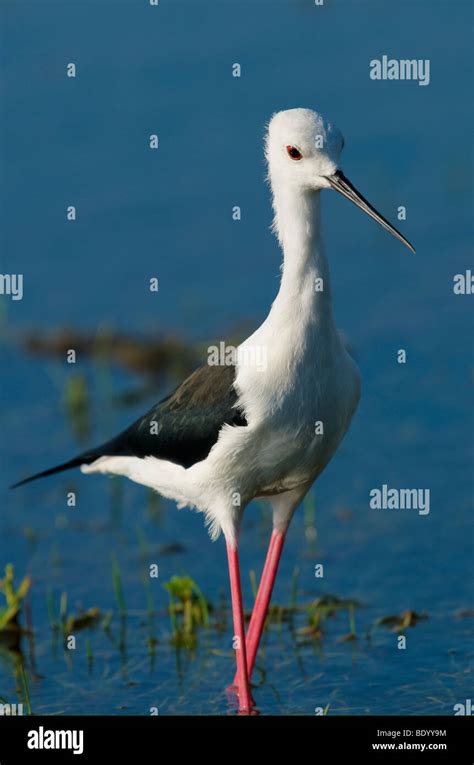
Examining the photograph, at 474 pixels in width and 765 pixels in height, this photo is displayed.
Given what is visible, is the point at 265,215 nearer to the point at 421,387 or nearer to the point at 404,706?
the point at 421,387

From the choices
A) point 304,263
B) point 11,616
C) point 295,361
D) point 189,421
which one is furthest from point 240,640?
point 304,263

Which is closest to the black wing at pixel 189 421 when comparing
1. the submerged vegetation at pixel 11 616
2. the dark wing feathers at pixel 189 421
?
the dark wing feathers at pixel 189 421

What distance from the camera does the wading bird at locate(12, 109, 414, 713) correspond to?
7051 mm

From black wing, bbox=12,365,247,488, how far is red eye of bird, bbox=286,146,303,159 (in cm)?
97

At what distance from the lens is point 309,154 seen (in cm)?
703

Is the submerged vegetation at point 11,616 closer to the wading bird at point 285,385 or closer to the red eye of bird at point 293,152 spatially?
the wading bird at point 285,385

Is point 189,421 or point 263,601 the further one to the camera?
point 263,601

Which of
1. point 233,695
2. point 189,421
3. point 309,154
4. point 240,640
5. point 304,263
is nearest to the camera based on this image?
point 309,154

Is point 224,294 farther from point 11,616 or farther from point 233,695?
point 233,695

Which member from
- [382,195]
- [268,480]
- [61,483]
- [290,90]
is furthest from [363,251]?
[268,480]

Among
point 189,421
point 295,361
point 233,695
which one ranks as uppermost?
point 295,361

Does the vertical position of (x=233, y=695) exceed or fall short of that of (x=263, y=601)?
it falls short

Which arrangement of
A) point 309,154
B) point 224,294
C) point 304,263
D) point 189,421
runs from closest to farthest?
1. point 309,154
2. point 304,263
3. point 189,421
4. point 224,294

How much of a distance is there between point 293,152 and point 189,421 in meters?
1.33
